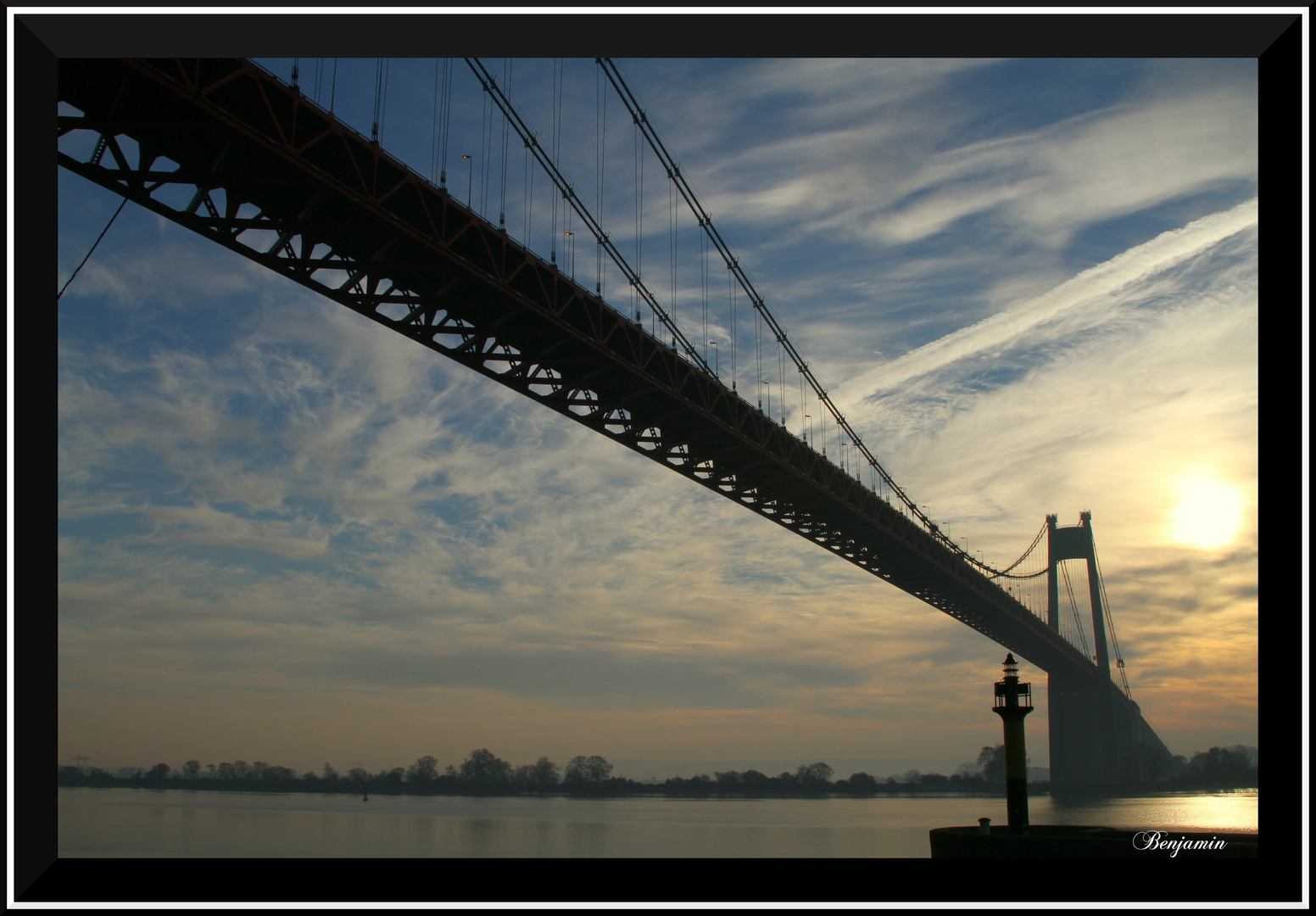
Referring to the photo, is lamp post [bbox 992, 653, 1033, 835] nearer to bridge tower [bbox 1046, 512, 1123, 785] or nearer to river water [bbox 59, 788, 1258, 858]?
river water [bbox 59, 788, 1258, 858]

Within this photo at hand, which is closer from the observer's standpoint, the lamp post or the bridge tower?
the lamp post

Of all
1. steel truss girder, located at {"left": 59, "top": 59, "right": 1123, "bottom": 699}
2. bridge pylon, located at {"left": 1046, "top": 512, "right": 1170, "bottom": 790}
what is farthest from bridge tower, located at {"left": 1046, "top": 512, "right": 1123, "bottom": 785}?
steel truss girder, located at {"left": 59, "top": 59, "right": 1123, "bottom": 699}

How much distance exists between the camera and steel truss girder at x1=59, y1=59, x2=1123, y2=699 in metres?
16.6

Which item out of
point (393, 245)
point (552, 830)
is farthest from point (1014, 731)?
point (552, 830)

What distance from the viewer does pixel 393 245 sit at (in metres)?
21.3

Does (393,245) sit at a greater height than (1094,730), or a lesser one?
greater

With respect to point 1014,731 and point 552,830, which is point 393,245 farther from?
point 552,830

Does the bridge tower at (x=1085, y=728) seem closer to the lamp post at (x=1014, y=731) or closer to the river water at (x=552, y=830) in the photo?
the river water at (x=552, y=830)

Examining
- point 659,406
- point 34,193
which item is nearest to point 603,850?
point 659,406

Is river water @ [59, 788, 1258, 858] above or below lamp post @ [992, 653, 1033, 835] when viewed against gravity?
below
